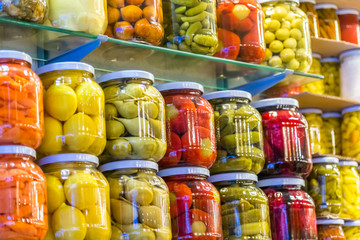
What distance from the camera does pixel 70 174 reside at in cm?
146

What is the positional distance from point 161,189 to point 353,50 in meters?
1.33

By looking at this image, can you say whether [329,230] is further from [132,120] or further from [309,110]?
[132,120]

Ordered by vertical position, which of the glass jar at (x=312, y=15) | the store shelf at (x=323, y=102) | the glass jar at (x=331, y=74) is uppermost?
the glass jar at (x=312, y=15)

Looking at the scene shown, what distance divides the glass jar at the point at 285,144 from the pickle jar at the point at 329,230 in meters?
0.25

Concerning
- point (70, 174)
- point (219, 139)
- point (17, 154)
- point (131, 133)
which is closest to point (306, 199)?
point (219, 139)

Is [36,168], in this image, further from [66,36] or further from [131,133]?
[66,36]

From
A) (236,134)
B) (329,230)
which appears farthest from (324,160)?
(236,134)

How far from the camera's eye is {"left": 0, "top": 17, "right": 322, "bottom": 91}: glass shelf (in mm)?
1626

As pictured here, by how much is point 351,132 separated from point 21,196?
1.50 m

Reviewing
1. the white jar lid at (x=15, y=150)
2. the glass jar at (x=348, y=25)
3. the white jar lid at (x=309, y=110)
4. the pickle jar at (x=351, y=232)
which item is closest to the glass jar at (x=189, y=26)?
the white jar lid at (x=15, y=150)

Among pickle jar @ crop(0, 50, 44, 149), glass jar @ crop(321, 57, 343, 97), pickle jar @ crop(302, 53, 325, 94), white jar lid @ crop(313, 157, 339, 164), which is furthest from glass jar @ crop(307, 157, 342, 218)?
pickle jar @ crop(0, 50, 44, 149)

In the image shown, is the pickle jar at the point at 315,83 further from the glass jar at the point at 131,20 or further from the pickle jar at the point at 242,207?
the glass jar at the point at 131,20

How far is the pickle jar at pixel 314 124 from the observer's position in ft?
8.01

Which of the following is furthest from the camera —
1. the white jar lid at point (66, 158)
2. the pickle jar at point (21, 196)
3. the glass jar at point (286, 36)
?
the glass jar at point (286, 36)
